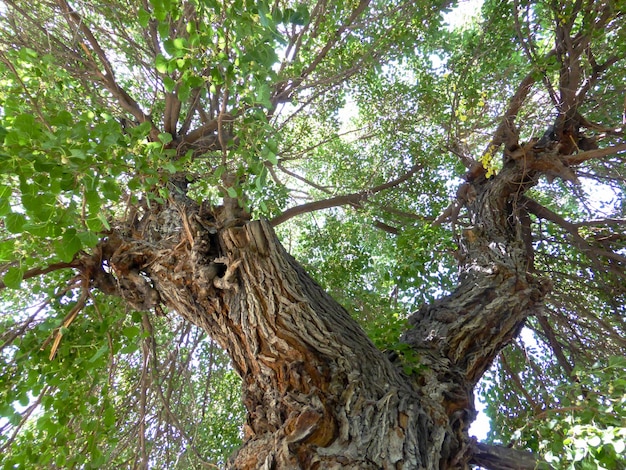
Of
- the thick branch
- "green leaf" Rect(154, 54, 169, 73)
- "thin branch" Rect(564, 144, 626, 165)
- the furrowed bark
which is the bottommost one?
the thick branch

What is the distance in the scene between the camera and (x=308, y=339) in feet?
7.39

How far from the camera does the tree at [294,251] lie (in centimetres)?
177

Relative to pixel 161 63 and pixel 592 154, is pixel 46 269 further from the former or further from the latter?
pixel 592 154

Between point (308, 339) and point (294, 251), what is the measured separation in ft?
12.4

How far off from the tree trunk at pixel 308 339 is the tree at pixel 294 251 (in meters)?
0.01

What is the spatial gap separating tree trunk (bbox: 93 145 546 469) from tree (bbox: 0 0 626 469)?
13 mm

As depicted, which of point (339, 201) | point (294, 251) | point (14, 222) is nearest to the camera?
point (14, 222)

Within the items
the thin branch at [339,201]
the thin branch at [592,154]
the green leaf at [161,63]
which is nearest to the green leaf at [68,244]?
the green leaf at [161,63]

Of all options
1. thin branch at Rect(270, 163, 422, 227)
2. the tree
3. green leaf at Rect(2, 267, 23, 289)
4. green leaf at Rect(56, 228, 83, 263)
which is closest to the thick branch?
the tree

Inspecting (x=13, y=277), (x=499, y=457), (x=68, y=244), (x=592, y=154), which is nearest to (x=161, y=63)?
(x=68, y=244)

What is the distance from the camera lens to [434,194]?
208 inches

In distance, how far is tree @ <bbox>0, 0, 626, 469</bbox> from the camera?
1.77 m

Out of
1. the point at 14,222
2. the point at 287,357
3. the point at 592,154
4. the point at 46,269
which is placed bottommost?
the point at 287,357

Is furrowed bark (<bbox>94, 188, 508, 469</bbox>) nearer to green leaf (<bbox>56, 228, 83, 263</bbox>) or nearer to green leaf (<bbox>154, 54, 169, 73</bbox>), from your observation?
green leaf (<bbox>56, 228, 83, 263</bbox>)
